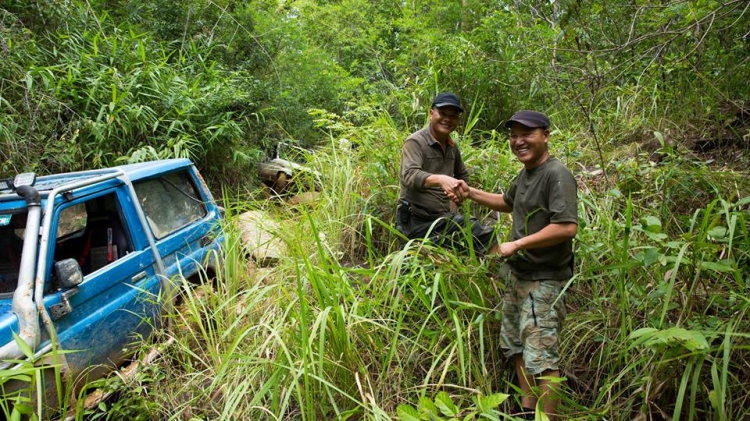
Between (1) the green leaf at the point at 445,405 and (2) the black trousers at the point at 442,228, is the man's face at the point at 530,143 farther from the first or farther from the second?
(1) the green leaf at the point at 445,405

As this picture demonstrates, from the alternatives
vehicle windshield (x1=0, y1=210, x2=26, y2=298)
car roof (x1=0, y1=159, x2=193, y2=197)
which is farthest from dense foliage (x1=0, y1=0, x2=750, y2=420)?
vehicle windshield (x1=0, y1=210, x2=26, y2=298)

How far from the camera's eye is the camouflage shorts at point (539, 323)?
2.28 meters

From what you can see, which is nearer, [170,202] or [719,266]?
[719,266]

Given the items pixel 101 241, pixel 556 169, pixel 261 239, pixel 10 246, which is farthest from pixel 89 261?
pixel 556 169

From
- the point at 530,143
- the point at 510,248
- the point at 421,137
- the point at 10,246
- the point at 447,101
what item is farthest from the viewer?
the point at 421,137

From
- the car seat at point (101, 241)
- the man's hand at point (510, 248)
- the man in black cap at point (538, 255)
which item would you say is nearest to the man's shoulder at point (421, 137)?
the man in black cap at point (538, 255)

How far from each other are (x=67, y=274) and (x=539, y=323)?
2534mm

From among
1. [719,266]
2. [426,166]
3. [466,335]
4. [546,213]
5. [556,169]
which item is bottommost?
[466,335]

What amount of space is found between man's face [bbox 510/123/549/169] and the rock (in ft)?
6.39

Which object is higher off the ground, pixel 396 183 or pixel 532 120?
pixel 532 120

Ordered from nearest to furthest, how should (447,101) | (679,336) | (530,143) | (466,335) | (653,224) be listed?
(679,336) → (653,224) → (530,143) → (466,335) → (447,101)

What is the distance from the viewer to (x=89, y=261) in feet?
10.6

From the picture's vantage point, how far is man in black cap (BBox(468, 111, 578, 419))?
2.22 meters

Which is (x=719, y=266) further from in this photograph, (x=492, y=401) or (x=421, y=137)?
(x=421, y=137)
